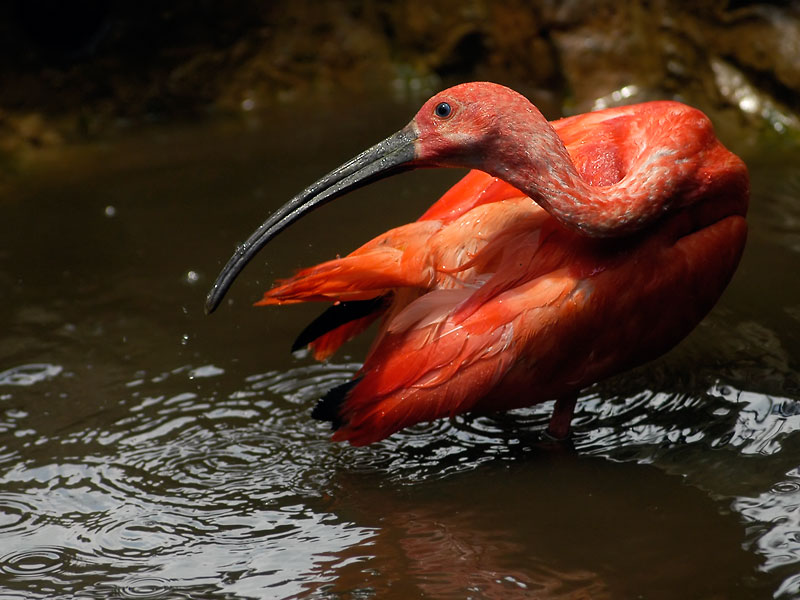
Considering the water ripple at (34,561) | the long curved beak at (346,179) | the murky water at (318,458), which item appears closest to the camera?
the murky water at (318,458)

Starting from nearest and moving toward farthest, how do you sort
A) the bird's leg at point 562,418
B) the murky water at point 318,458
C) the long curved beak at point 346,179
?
1. the murky water at point 318,458
2. the long curved beak at point 346,179
3. the bird's leg at point 562,418

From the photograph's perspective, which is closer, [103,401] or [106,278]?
Answer: [103,401]

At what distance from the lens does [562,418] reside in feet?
12.0

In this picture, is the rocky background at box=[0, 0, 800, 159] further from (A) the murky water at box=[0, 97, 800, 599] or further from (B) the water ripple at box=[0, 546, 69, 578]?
(B) the water ripple at box=[0, 546, 69, 578]

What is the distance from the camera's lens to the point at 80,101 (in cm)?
655

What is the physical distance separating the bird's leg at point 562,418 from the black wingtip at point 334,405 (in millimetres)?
710

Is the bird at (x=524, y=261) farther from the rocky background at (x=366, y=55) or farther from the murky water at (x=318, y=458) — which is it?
the rocky background at (x=366, y=55)

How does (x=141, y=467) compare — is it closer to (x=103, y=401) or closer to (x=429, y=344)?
(x=103, y=401)

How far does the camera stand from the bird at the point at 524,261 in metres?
3.28

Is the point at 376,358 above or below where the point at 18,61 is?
below

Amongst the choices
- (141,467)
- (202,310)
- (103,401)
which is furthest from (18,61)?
(141,467)

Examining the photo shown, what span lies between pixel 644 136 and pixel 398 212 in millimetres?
1948

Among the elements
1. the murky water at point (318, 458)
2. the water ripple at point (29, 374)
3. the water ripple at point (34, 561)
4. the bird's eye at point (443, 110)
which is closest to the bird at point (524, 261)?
the bird's eye at point (443, 110)

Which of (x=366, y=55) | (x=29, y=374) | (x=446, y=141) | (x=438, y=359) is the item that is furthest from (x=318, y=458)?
(x=366, y=55)
